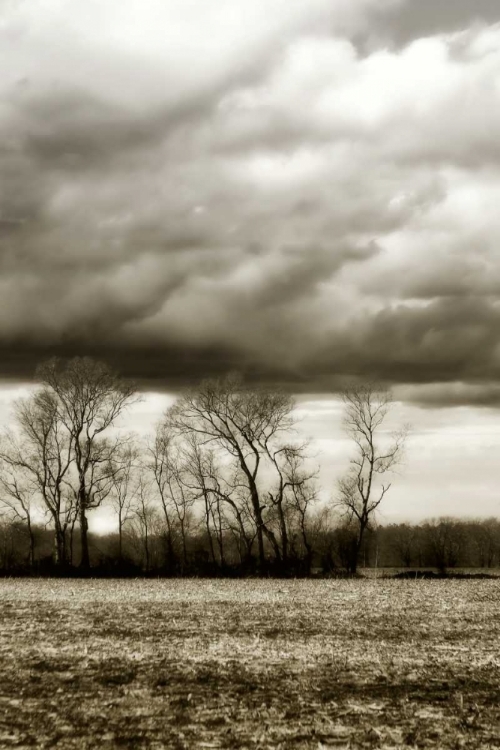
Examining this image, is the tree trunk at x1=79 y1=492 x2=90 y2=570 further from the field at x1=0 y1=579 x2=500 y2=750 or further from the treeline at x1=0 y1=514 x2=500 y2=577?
the field at x1=0 y1=579 x2=500 y2=750

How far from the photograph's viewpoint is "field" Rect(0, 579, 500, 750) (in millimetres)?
8164

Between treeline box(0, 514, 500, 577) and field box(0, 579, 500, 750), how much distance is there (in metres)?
21.6

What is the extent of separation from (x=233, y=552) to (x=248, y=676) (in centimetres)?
7295

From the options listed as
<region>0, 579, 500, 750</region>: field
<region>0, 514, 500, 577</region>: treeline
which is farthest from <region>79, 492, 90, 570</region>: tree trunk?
<region>0, 579, 500, 750</region>: field

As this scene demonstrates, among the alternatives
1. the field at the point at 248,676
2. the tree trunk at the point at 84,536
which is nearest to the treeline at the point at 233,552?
the tree trunk at the point at 84,536

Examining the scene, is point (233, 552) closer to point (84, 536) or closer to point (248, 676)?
point (84, 536)

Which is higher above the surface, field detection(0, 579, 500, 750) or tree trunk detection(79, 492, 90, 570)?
tree trunk detection(79, 492, 90, 570)

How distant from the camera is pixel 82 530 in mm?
45375

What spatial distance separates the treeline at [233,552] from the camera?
42.6 m

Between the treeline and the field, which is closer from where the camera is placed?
the field

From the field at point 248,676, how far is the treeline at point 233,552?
850 inches

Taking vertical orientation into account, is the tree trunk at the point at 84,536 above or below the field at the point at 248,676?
above

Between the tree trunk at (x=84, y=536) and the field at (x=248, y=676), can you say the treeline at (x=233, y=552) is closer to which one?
the tree trunk at (x=84, y=536)

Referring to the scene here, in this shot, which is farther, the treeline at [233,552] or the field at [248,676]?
the treeline at [233,552]
